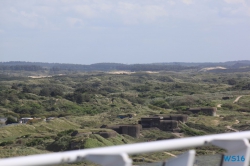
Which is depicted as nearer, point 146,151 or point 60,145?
point 146,151

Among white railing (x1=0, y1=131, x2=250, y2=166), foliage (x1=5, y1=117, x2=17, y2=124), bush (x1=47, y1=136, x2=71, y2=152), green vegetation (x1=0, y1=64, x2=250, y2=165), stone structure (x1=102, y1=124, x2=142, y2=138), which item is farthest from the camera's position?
foliage (x1=5, y1=117, x2=17, y2=124)

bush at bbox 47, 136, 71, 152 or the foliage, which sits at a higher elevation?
bush at bbox 47, 136, 71, 152

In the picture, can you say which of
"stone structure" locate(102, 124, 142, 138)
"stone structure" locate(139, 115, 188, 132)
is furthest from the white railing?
"stone structure" locate(139, 115, 188, 132)

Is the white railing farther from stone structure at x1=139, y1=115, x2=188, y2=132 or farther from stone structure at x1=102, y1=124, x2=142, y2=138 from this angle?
stone structure at x1=139, y1=115, x2=188, y2=132

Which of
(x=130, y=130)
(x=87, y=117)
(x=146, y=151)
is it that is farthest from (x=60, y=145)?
(x=87, y=117)

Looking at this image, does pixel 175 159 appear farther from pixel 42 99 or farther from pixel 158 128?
pixel 42 99

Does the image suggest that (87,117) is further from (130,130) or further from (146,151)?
(146,151)

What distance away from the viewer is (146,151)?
2.92 metres

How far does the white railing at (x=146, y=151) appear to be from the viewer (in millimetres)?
2545

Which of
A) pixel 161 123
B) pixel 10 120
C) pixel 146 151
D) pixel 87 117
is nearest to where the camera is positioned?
pixel 146 151

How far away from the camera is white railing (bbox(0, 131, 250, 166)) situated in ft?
8.35

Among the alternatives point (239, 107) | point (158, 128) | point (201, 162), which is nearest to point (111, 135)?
A: point (158, 128)

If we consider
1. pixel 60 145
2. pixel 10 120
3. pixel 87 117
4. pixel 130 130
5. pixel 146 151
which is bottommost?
pixel 10 120

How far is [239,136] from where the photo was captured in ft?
11.0
